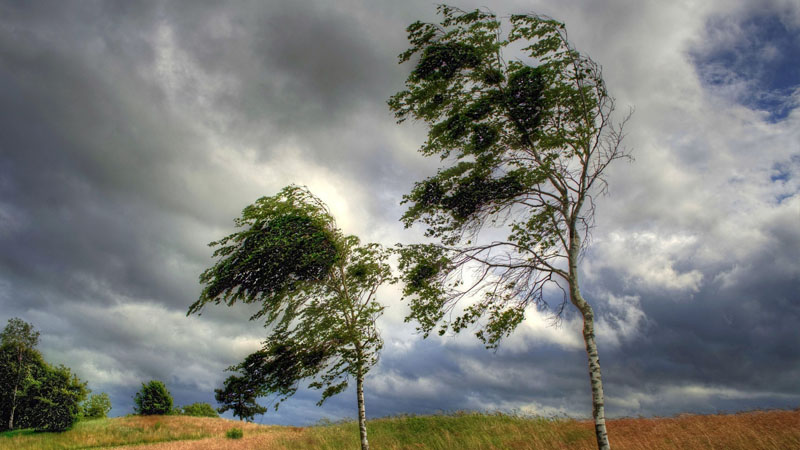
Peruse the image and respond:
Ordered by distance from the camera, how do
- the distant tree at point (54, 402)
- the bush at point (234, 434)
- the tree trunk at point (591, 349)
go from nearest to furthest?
the tree trunk at point (591, 349) < the bush at point (234, 434) < the distant tree at point (54, 402)

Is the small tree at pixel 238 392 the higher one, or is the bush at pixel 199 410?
the small tree at pixel 238 392

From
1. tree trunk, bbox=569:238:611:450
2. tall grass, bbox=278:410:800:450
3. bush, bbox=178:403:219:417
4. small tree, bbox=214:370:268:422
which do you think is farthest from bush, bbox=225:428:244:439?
bush, bbox=178:403:219:417

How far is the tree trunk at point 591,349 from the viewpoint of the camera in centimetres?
1042

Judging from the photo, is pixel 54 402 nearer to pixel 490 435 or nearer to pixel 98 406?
pixel 98 406

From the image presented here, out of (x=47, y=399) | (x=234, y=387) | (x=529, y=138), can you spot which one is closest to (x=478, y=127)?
(x=529, y=138)

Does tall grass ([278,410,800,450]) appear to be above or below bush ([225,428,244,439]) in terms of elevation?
above

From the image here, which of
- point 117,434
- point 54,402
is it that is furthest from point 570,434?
point 54,402

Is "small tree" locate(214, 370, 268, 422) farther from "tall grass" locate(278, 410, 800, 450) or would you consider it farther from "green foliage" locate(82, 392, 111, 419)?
"green foliage" locate(82, 392, 111, 419)

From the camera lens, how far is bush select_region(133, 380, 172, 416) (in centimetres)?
3950

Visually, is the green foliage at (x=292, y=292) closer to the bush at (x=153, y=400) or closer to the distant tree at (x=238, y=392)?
the distant tree at (x=238, y=392)

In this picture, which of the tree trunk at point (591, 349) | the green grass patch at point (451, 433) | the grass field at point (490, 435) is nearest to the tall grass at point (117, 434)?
the grass field at point (490, 435)

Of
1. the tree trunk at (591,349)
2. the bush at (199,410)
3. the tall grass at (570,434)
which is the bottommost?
the bush at (199,410)

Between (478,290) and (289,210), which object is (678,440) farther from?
(289,210)

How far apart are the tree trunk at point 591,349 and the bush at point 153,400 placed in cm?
4327
